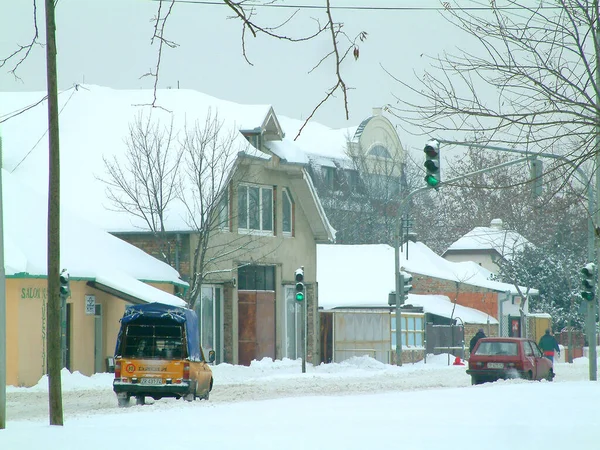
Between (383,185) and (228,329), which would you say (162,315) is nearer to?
(228,329)

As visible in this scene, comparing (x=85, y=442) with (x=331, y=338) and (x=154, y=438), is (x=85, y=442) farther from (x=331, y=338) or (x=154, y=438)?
(x=331, y=338)

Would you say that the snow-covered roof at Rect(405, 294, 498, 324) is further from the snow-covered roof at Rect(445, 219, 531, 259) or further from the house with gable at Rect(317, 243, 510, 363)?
the snow-covered roof at Rect(445, 219, 531, 259)

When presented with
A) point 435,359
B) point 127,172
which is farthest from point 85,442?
point 435,359

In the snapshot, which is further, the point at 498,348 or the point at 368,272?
the point at 368,272

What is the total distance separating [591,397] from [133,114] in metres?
24.7

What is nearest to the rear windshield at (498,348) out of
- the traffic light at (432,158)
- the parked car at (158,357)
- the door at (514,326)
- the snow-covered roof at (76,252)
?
the traffic light at (432,158)

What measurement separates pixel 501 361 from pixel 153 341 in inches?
411

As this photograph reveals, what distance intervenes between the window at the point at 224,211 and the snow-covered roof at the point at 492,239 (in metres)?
32.5

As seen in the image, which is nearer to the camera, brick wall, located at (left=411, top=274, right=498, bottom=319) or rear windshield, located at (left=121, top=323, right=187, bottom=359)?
rear windshield, located at (left=121, top=323, right=187, bottom=359)

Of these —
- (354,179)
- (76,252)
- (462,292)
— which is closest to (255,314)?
(76,252)

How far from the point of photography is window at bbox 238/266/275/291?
134 ft

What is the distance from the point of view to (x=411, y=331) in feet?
163

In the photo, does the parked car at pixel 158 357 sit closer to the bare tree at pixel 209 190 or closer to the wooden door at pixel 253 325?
the bare tree at pixel 209 190

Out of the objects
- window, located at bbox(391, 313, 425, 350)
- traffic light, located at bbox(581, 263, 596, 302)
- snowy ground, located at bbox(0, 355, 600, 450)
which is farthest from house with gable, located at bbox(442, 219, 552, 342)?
snowy ground, located at bbox(0, 355, 600, 450)
